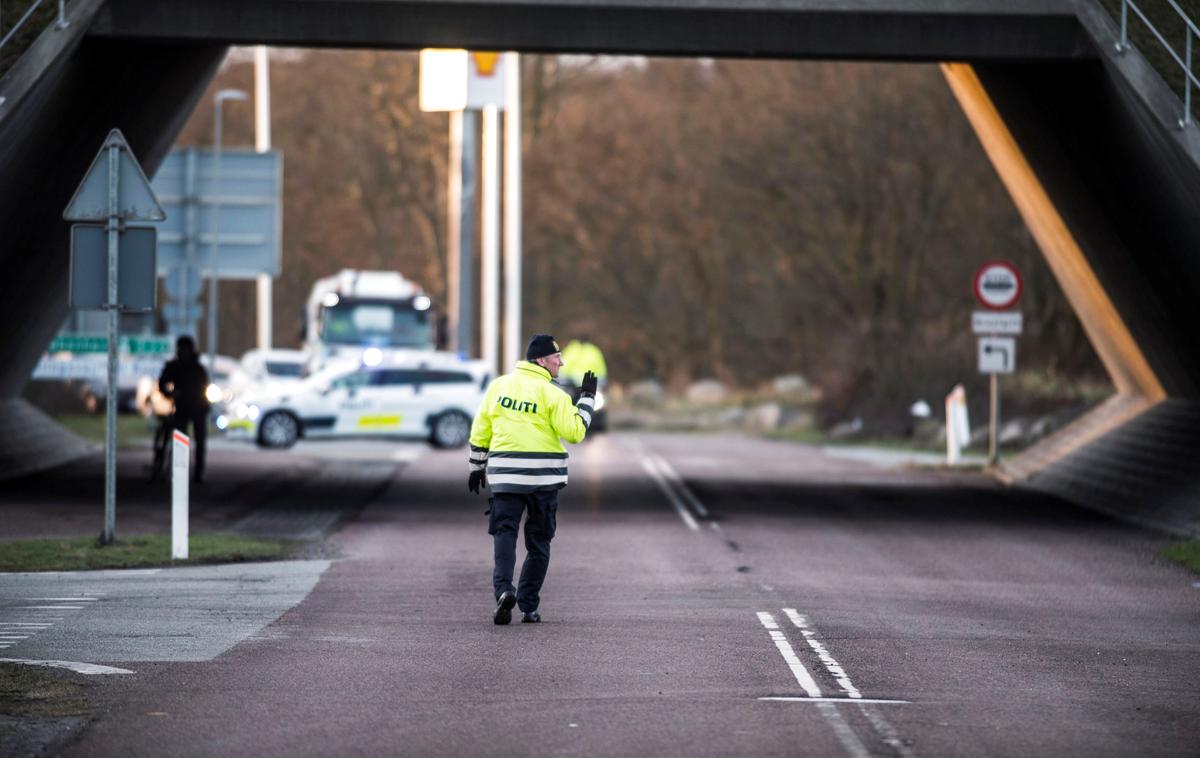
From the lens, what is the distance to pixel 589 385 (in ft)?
43.1

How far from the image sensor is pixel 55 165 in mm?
21422

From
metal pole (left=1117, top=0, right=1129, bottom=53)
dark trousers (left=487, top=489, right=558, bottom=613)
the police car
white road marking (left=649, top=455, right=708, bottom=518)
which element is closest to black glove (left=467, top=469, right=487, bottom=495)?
dark trousers (left=487, top=489, right=558, bottom=613)

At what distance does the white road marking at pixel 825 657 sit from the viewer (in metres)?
10.4

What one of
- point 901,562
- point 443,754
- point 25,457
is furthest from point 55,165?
point 443,754

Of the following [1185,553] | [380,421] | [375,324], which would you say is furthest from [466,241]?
[1185,553]

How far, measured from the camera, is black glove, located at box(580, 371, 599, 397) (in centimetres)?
1302

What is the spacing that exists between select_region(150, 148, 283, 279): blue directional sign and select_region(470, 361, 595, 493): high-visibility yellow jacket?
24318 mm

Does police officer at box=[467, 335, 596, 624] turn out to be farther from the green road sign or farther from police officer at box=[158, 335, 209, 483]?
the green road sign

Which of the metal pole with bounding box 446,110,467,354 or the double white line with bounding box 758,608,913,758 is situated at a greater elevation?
the metal pole with bounding box 446,110,467,354

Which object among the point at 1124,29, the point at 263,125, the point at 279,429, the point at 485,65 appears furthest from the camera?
the point at 263,125

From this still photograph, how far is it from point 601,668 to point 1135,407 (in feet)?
57.8

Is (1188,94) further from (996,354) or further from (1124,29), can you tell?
(996,354)

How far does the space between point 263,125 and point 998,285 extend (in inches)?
1162

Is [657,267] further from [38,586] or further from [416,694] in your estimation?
[416,694]
